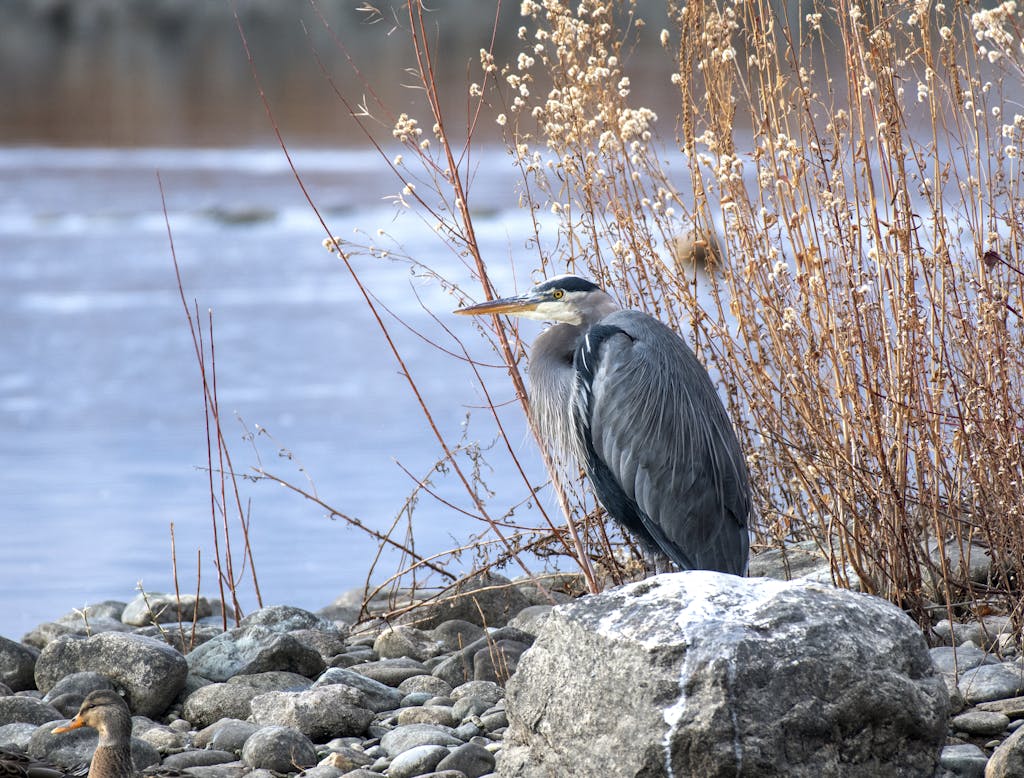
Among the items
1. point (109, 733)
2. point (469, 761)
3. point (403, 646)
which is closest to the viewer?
point (109, 733)

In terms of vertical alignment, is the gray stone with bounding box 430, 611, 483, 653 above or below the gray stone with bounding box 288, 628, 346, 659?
below

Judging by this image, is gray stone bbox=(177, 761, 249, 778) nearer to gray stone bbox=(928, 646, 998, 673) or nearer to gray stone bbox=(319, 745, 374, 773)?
gray stone bbox=(319, 745, 374, 773)

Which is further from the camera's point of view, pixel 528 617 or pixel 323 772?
pixel 528 617

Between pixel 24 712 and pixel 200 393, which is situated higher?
pixel 200 393

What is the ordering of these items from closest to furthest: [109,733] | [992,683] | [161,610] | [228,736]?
[109,733]
[992,683]
[228,736]
[161,610]

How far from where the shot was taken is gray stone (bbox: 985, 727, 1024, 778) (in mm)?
2605

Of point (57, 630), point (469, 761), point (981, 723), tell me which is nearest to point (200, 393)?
point (57, 630)

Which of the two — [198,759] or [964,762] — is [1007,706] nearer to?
[964,762]

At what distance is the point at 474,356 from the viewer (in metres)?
8.41

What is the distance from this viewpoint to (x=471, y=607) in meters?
4.28

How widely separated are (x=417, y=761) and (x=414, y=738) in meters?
0.15

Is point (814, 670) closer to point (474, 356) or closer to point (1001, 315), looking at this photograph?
point (1001, 315)

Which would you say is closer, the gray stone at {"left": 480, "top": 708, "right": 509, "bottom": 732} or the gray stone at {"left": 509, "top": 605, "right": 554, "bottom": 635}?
the gray stone at {"left": 480, "top": 708, "right": 509, "bottom": 732}

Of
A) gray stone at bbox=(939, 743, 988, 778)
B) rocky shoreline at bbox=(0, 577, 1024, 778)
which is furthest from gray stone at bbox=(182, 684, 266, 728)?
gray stone at bbox=(939, 743, 988, 778)
